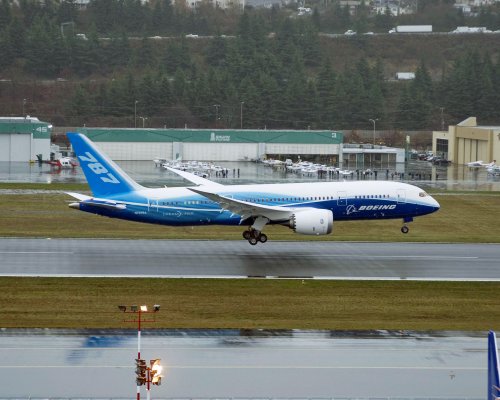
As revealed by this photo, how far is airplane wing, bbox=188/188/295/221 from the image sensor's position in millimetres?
53978

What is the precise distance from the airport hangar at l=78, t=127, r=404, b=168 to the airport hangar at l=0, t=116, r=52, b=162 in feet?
28.6

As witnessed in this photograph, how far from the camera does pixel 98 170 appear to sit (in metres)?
54.9

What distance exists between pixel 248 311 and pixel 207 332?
166 inches

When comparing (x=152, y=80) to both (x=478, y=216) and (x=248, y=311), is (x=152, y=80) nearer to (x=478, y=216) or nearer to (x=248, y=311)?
(x=478, y=216)

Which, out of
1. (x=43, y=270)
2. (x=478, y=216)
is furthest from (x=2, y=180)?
(x=43, y=270)

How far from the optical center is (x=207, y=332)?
3653 cm

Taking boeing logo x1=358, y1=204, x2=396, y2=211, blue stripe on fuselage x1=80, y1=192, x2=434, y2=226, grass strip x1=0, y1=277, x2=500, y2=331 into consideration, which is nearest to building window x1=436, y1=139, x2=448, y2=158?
boeing logo x1=358, y1=204, x2=396, y2=211

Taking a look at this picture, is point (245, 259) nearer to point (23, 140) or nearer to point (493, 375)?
point (493, 375)

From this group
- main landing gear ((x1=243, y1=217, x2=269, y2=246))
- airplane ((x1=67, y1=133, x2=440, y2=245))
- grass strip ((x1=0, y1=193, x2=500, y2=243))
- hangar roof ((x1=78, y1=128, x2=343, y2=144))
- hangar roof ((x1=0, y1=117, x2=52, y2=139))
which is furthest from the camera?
hangar roof ((x1=78, y1=128, x2=343, y2=144))

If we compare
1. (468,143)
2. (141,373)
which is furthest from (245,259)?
(468,143)

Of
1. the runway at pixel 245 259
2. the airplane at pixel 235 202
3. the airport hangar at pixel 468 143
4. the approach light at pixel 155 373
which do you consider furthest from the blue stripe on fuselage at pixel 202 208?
the airport hangar at pixel 468 143

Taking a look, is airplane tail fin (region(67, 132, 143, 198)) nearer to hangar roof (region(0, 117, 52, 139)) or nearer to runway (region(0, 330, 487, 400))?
runway (region(0, 330, 487, 400))

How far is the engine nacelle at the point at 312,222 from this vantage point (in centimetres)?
5350

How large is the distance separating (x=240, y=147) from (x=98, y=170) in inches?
3421
